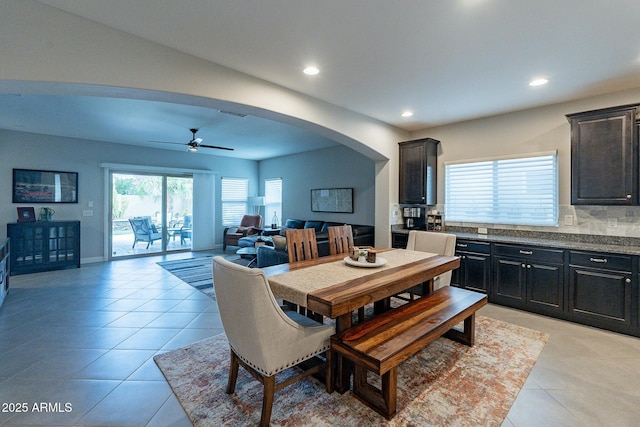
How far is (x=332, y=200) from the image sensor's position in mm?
6953

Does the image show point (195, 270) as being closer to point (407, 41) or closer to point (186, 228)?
point (186, 228)

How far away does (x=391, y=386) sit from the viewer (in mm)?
1826

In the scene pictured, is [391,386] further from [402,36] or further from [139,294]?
[139,294]

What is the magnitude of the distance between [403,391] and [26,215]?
7255mm

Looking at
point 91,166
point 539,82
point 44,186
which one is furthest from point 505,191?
point 44,186

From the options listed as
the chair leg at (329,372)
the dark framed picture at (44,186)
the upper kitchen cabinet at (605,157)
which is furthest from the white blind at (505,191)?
the dark framed picture at (44,186)

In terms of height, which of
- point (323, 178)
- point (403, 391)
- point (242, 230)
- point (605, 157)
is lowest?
point (403, 391)

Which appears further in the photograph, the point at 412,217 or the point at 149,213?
the point at 149,213

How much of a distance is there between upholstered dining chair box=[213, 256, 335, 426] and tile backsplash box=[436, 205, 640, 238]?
3.72 metres

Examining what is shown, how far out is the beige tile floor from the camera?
1872 mm

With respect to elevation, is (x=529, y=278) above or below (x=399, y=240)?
below

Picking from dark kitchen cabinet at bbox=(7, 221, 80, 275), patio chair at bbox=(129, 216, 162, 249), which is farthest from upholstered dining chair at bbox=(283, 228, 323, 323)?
patio chair at bbox=(129, 216, 162, 249)

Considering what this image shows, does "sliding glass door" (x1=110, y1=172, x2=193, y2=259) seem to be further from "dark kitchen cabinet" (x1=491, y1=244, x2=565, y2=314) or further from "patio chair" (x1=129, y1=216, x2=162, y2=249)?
"dark kitchen cabinet" (x1=491, y1=244, x2=565, y2=314)

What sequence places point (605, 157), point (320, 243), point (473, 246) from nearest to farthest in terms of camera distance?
point (605, 157)
point (473, 246)
point (320, 243)
